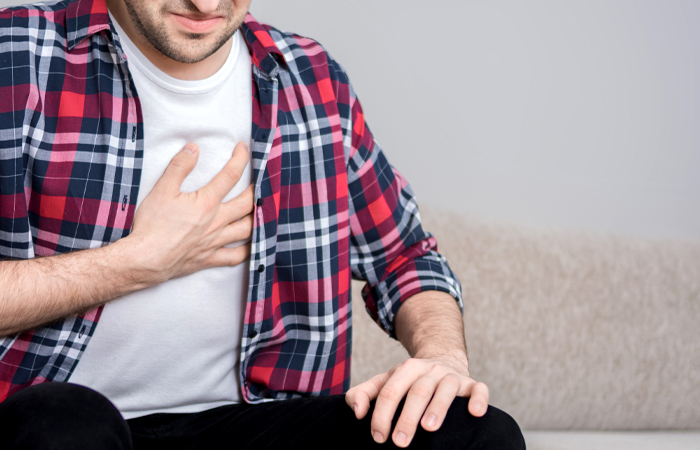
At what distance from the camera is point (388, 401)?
790 mm

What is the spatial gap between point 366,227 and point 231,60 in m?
0.40

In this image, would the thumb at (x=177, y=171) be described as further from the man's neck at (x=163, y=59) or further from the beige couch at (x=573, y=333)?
the beige couch at (x=573, y=333)

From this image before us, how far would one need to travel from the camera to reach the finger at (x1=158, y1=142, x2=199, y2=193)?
3.44ft

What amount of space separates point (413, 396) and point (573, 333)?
1.11 meters

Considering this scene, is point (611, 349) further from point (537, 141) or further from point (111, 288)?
point (111, 288)

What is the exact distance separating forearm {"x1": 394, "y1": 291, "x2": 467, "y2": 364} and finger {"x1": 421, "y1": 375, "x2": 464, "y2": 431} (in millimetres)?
207

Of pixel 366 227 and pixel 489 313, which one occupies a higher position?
pixel 366 227

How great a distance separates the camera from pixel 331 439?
860mm

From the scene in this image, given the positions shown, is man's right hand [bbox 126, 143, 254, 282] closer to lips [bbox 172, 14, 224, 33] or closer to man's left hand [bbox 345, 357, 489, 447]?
lips [bbox 172, 14, 224, 33]

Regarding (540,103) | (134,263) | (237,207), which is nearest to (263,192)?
(237,207)

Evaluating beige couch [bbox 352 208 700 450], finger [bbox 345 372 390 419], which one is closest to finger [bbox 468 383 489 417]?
finger [bbox 345 372 390 419]

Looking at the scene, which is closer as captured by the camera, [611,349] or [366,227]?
[366,227]

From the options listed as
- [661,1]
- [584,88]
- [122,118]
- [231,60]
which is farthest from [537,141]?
[122,118]

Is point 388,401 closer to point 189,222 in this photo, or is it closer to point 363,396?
point 363,396
